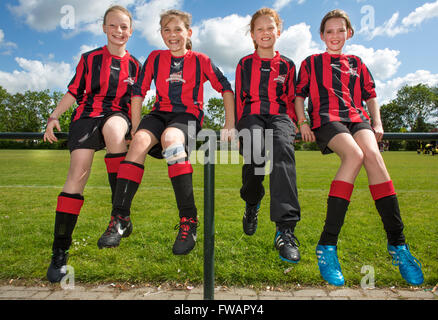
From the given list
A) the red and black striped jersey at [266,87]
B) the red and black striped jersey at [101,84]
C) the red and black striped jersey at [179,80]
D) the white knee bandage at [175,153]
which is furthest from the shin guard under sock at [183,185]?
the red and black striped jersey at [101,84]

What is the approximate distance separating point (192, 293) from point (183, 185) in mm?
1790

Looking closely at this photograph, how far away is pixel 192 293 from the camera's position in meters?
3.28

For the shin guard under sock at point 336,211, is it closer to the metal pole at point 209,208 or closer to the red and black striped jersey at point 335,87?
the red and black striped jersey at point 335,87

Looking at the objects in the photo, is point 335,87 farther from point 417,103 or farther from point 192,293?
point 417,103

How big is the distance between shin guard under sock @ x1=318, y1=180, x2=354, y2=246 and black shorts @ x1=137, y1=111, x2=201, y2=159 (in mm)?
1013

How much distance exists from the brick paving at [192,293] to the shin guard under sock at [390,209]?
1.38 m

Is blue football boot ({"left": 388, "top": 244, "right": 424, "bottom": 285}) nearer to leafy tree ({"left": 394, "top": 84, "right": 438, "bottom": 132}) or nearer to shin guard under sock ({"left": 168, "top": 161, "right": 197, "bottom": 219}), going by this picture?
shin guard under sock ({"left": 168, "top": 161, "right": 197, "bottom": 219})

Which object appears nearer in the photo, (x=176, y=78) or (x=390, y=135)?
(x=390, y=135)

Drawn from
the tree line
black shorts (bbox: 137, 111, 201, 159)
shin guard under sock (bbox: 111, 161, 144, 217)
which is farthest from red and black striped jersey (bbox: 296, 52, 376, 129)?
the tree line

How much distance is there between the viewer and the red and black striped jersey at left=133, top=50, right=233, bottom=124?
2385 millimetres

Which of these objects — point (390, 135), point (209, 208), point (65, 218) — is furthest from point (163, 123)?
point (390, 135)

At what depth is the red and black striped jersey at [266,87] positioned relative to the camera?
240cm

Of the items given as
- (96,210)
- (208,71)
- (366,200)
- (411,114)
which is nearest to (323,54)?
(208,71)
